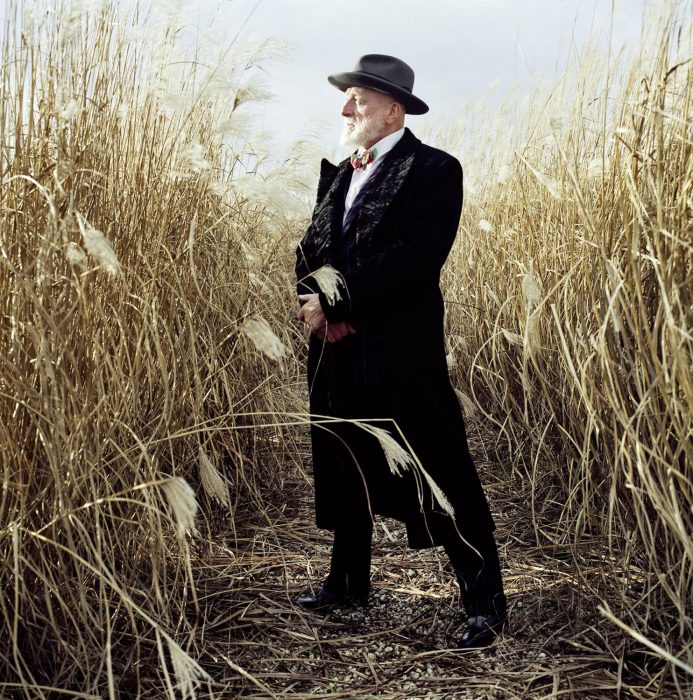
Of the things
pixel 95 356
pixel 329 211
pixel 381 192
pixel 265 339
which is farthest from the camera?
pixel 329 211

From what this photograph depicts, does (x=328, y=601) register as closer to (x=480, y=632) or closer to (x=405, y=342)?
(x=480, y=632)

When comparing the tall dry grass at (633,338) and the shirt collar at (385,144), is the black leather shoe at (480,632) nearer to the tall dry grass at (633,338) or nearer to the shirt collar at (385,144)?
the tall dry grass at (633,338)

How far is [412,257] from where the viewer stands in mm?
1962

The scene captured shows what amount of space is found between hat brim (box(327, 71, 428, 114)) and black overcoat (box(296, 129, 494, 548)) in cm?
10

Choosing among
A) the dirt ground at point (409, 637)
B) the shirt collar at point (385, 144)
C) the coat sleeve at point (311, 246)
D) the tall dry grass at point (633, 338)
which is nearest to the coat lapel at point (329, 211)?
the coat sleeve at point (311, 246)

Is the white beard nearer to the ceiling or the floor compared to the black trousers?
nearer to the ceiling

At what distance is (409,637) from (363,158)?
1.21 meters

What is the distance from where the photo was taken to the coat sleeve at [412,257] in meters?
1.96

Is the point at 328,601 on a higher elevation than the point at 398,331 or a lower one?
lower

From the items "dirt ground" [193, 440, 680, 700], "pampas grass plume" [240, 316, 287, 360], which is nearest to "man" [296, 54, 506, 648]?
"dirt ground" [193, 440, 680, 700]

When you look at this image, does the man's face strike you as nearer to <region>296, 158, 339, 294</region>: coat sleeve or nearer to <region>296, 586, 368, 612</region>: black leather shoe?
<region>296, 158, 339, 294</region>: coat sleeve

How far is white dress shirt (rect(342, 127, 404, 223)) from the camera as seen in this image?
84.0 inches

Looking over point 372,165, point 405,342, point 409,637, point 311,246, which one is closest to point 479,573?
point 409,637

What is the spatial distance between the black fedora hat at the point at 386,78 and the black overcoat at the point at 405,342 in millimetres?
109
